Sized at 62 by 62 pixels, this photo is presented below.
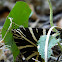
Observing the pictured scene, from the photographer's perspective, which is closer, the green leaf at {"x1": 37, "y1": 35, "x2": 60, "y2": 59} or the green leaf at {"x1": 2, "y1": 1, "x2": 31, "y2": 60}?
the green leaf at {"x1": 37, "y1": 35, "x2": 60, "y2": 59}

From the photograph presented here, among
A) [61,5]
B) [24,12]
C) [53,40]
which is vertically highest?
[61,5]

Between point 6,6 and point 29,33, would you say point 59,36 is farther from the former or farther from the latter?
point 6,6

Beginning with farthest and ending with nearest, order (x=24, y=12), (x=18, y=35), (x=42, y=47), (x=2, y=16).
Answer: (x=2, y=16), (x=24, y=12), (x=18, y=35), (x=42, y=47)

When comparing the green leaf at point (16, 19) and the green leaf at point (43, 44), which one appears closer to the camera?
the green leaf at point (43, 44)

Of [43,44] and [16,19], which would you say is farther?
[16,19]

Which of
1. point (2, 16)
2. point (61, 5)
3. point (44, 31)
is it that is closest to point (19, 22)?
point (44, 31)

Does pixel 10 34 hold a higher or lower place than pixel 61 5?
lower

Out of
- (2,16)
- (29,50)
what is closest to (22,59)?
(29,50)

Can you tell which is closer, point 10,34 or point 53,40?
point 53,40

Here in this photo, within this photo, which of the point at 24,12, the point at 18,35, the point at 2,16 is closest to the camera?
the point at 18,35

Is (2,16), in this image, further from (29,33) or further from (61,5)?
(29,33)
